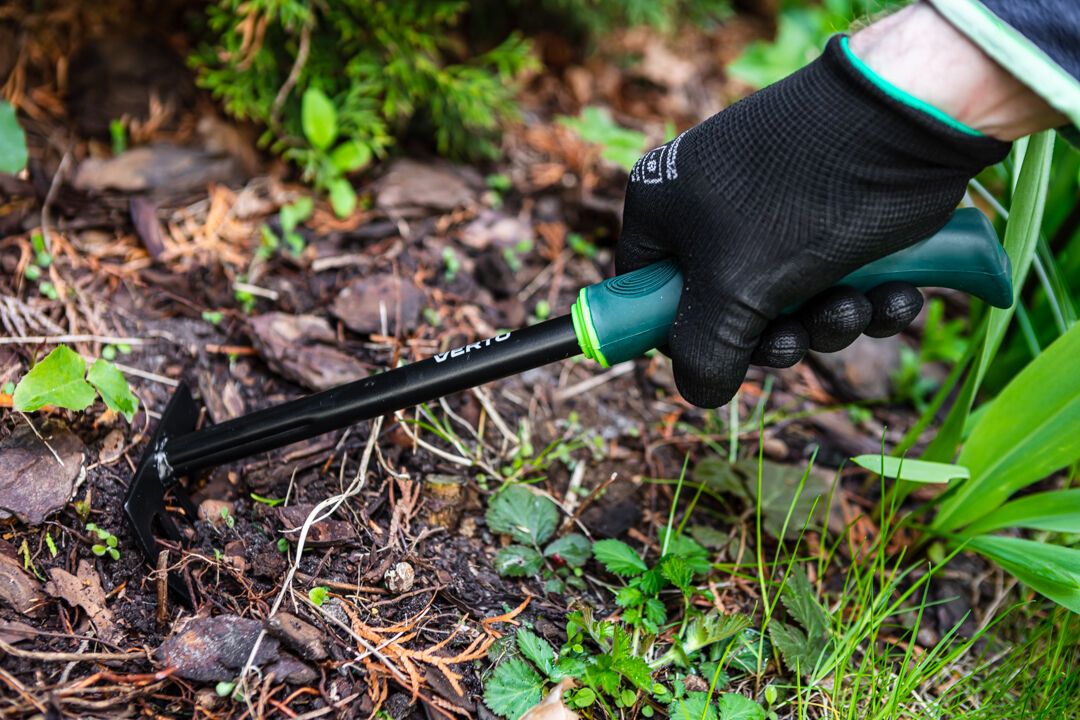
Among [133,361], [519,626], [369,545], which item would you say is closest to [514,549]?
[519,626]

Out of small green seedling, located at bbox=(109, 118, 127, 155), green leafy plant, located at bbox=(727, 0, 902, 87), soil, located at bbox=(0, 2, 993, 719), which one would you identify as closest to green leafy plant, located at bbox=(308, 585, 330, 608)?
soil, located at bbox=(0, 2, 993, 719)

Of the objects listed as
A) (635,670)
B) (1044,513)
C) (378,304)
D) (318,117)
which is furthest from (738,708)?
(318,117)

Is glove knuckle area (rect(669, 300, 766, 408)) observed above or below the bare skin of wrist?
below

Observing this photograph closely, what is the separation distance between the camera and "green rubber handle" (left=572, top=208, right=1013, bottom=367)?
1248 mm

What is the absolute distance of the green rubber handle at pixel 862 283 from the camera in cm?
125

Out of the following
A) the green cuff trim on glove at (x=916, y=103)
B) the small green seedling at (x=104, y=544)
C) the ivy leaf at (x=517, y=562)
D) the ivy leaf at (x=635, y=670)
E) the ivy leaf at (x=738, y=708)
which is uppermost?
the green cuff trim on glove at (x=916, y=103)

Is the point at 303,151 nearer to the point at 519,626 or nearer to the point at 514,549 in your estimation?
the point at 514,549

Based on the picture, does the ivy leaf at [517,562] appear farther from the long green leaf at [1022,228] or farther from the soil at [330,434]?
the long green leaf at [1022,228]

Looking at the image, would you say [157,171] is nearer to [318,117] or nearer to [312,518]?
[318,117]

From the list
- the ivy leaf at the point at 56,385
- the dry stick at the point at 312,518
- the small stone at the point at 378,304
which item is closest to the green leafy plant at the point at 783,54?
the small stone at the point at 378,304

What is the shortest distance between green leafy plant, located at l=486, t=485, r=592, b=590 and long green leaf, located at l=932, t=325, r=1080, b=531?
2.45 feet

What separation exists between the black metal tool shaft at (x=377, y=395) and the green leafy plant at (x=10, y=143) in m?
0.75

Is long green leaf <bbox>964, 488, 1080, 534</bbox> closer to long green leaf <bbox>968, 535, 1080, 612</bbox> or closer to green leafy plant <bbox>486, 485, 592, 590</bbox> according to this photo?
long green leaf <bbox>968, 535, 1080, 612</bbox>

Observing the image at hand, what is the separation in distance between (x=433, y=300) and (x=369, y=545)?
71 cm
